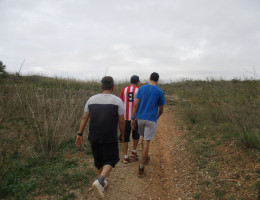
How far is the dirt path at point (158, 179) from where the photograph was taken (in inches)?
129

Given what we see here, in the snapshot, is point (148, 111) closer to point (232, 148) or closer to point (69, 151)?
point (232, 148)

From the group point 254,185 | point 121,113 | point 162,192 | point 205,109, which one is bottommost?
point 162,192

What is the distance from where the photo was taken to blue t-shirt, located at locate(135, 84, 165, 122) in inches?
150

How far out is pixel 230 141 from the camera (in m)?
4.75

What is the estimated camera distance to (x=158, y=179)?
3.80 metres

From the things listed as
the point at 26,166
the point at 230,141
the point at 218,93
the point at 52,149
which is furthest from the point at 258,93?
the point at 26,166

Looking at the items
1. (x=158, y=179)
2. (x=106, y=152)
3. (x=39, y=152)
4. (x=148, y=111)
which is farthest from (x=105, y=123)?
(x=39, y=152)

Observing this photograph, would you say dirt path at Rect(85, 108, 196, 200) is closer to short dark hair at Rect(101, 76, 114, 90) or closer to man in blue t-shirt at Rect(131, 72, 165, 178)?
man in blue t-shirt at Rect(131, 72, 165, 178)

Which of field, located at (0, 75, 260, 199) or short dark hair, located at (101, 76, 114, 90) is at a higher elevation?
short dark hair, located at (101, 76, 114, 90)

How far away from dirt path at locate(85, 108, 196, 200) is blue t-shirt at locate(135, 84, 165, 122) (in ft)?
3.78

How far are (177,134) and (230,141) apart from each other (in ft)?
6.68

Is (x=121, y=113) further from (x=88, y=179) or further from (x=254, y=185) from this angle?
(x=254, y=185)

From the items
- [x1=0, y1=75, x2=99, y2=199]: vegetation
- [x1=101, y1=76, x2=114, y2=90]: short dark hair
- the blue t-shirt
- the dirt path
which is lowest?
the dirt path

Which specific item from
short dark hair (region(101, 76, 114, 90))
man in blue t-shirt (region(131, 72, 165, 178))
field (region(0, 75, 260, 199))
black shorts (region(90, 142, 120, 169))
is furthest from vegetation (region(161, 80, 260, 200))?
short dark hair (region(101, 76, 114, 90))
